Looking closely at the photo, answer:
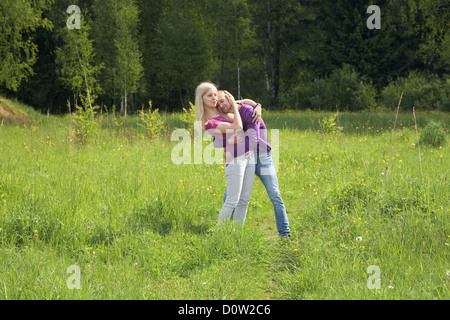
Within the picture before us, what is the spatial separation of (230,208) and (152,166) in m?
3.36

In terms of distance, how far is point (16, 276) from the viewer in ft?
10.3

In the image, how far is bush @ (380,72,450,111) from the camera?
19688mm

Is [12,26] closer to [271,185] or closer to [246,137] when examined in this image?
[246,137]

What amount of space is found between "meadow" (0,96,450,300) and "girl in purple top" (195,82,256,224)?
1.21 feet

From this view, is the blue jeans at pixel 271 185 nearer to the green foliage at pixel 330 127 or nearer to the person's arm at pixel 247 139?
the person's arm at pixel 247 139

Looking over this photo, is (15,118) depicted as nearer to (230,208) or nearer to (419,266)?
(230,208)

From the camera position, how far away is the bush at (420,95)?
64.6 ft

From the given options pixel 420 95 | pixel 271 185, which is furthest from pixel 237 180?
pixel 420 95

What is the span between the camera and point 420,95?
20938mm

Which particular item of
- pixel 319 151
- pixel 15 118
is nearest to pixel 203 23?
pixel 15 118

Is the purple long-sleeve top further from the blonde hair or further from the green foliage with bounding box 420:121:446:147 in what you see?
the green foliage with bounding box 420:121:446:147

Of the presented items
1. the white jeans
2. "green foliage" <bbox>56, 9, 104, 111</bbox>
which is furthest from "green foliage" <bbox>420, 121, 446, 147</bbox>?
"green foliage" <bbox>56, 9, 104, 111</bbox>

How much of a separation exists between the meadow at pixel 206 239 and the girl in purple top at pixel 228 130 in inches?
14.6

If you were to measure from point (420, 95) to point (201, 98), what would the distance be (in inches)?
Result: 789
